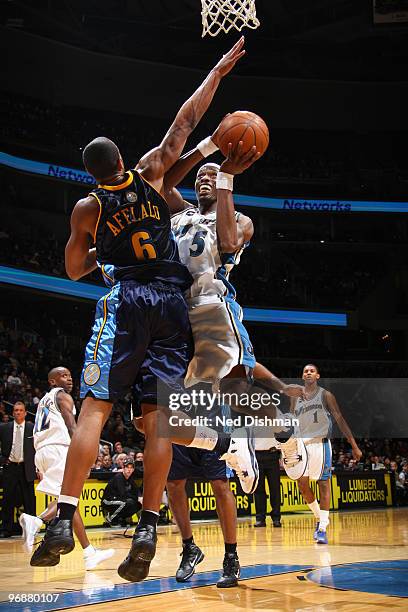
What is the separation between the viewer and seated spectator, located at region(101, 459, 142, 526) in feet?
37.1

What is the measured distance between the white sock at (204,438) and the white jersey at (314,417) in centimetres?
495

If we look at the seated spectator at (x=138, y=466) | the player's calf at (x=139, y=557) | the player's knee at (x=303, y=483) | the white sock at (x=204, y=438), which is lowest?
the player's calf at (x=139, y=557)

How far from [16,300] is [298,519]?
13041 mm

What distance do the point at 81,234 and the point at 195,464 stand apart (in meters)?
2.40

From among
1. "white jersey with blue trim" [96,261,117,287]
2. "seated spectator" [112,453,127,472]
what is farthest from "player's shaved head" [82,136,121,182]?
"seated spectator" [112,453,127,472]

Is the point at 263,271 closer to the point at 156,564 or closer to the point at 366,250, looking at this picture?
the point at 366,250

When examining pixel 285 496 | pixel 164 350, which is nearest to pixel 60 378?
pixel 164 350

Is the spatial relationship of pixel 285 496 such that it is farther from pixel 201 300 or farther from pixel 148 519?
pixel 148 519

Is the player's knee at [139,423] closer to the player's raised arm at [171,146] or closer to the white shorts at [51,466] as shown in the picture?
the player's raised arm at [171,146]

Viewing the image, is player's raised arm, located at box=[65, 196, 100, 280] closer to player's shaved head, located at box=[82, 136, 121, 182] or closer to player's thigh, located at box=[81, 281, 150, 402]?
player's shaved head, located at box=[82, 136, 121, 182]

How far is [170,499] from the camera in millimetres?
5668

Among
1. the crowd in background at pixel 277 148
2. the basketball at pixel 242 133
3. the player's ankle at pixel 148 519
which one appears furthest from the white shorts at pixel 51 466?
the crowd in background at pixel 277 148

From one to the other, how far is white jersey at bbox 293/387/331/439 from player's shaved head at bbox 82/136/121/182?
585cm

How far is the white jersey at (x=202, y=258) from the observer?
4.58 metres
